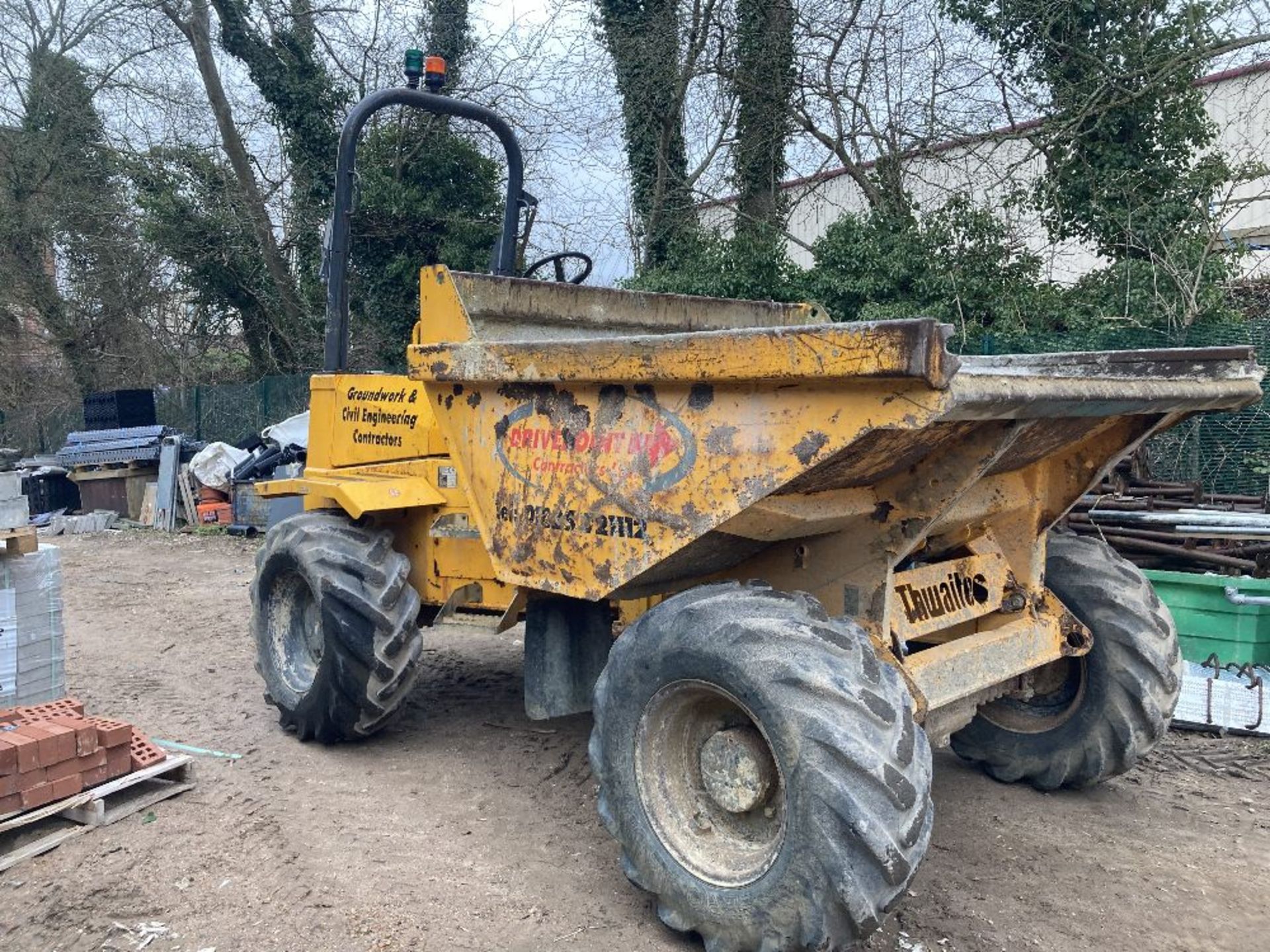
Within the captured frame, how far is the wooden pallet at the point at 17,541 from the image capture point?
4.79 metres

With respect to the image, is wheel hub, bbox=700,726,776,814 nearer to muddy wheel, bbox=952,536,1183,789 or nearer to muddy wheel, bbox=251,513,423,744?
muddy wheel, bbox=952,536,1183,789

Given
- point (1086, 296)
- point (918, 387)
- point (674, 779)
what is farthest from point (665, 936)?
point (1086, 296)

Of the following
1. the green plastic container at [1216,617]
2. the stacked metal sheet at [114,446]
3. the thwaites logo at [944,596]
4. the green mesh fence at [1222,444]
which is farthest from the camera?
the stacked metal sheet at [114,446]

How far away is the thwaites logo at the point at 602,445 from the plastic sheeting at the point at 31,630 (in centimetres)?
269

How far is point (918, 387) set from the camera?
8.07 ft

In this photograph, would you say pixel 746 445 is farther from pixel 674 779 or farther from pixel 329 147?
pixel 329 147

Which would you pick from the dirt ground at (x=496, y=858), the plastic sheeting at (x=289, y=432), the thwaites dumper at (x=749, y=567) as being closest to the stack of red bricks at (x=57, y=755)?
the dirt ground at (x=496, y=858)

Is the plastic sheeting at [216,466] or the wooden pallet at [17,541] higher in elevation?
the wooden pallet at [17,541]

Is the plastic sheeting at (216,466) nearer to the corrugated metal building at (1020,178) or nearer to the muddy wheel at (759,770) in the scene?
the corrugated metal building at (1020,178)

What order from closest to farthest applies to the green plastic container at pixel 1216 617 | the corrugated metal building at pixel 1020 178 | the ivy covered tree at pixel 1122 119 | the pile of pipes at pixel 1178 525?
1. the green plastic container at pixel 1216 617
2. the pile of pipes at pixel 1178 525
3. the ivy covered tree at pixel 1122 119
4. the corrugated metal building at pixel 1020 178

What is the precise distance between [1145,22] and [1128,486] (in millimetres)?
6317

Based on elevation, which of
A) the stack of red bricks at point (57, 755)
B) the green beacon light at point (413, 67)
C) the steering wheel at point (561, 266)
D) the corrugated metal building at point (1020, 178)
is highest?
the corrugated metal building at point (1020, 178)

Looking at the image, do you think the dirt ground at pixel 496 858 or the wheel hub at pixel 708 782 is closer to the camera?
the wheel hub at pixel 708 782

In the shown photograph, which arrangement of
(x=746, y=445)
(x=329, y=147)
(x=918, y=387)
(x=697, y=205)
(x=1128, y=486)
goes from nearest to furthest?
(x=918, y=387) → (x=746, y=445) → (x=1128, y=486) → (x=697, y=205) → (x=329, y=147)
